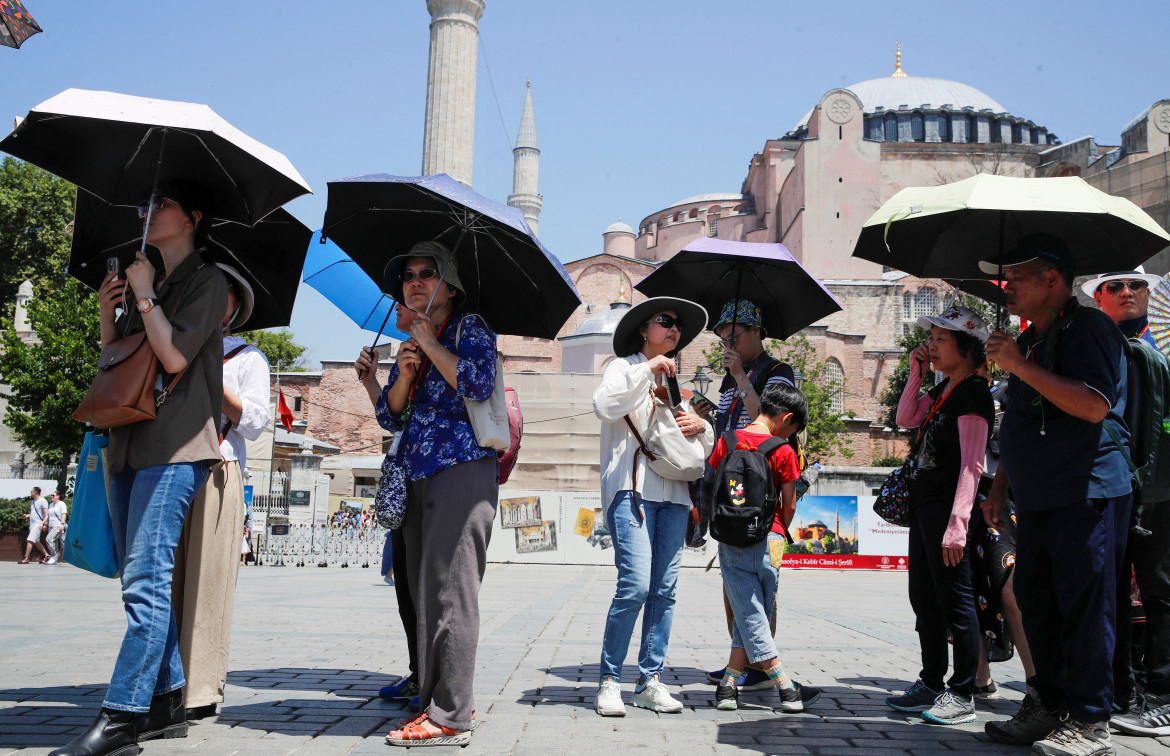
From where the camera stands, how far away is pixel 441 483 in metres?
3.37

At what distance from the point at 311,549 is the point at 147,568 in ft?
59.9

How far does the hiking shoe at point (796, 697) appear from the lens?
4016mm

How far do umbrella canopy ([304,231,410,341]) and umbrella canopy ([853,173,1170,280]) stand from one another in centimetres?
238

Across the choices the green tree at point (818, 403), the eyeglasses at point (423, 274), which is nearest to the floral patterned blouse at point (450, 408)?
the eyeglasses at point (423, 274)

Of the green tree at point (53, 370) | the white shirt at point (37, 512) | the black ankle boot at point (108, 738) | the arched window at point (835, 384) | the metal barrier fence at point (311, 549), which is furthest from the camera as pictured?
the arched window at point (835, 384)

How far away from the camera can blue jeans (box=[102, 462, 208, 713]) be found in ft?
9.66

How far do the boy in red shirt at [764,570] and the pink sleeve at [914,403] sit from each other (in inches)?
20.5

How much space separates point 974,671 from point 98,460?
3515mm

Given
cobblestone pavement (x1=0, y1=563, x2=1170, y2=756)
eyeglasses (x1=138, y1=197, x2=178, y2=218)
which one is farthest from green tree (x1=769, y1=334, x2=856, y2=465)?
eyeglasses (x1=138, y1=197, x2=178, y2=218)

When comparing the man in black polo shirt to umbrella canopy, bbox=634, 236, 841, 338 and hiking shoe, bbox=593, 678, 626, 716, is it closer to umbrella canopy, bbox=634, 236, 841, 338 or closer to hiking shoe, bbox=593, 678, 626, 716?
hiking shoe, bbox=593, 678, 626, 716

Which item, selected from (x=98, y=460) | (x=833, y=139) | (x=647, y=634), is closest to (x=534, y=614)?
(x=647, y=634)

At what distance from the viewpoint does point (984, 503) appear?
420 centimetres

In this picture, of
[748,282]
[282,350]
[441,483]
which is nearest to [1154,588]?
[748,282]

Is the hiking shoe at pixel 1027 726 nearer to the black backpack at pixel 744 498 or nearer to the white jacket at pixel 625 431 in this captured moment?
the black backpack at pixel 744 498
